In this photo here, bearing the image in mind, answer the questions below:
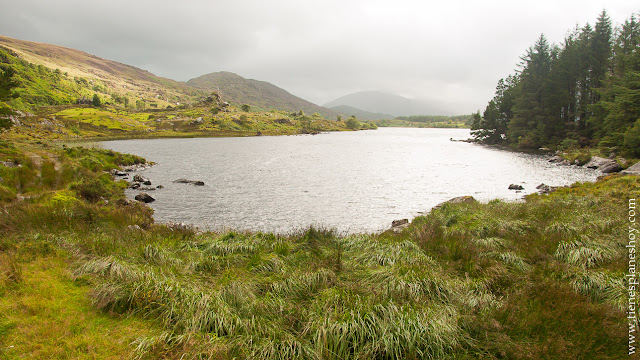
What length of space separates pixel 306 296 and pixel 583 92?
77563 mm

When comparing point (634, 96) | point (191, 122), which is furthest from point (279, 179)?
point (191, 122)

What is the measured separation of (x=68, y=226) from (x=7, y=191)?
28.1 ft

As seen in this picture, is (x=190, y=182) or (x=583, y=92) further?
(x=583, y=92)

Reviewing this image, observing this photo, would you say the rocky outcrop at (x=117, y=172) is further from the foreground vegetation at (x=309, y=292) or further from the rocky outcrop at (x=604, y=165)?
the rocky outcrop at (x=604, y=165)

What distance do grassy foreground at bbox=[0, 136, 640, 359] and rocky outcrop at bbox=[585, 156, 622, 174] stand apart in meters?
33.6

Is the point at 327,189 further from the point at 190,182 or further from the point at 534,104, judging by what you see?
the point at 534,104

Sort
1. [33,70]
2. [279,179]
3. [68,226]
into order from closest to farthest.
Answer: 1. [68,226]
2. [279,179]
3. [33,70]

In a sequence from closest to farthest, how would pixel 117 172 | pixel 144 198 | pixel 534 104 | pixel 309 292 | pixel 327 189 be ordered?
pixel 309 292 → pixel 144 198 → pixel 327 189 → pixel 117 172 → pixel 534 104

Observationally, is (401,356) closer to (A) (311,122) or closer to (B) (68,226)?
(B) (68,226)

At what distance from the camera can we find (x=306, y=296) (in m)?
6.96

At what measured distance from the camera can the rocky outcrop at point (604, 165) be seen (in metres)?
33.9

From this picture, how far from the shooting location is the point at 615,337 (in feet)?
16.4

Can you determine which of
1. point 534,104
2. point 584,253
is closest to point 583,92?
point 534,104

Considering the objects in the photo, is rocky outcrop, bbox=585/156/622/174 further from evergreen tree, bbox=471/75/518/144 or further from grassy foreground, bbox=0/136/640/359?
evergreen tree, bbox=471/75/518/144
